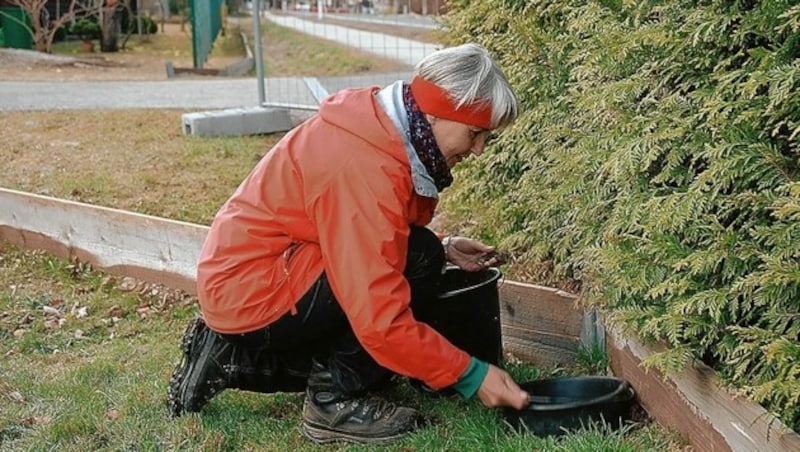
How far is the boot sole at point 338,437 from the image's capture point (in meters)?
2.76

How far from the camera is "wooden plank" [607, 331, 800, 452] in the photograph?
2.05 meters

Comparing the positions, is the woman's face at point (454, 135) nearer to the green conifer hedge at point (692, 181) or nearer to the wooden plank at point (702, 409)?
the green conifer hedge at point (692, 181)

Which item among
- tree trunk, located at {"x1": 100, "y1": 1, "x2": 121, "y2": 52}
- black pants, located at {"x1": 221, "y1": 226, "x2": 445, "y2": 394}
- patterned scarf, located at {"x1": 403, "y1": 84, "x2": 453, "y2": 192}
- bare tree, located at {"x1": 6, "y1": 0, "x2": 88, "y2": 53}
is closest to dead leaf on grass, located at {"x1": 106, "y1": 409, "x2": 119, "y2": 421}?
black pants, located at {"x1": 221, "y1": 226, "x2": 445, "y2": 394}

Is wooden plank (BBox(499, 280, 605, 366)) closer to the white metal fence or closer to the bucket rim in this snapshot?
the bucket rim

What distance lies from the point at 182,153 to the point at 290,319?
4.07 m

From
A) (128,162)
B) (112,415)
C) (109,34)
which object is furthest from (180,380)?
(109,34)

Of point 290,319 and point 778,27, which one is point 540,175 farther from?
point 778,27

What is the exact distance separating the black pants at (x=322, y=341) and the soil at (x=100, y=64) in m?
8.22

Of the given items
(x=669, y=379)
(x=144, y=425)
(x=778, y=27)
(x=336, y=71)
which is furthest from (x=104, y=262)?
(x=336, y=71)

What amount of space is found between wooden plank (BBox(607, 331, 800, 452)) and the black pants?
63 centimetres

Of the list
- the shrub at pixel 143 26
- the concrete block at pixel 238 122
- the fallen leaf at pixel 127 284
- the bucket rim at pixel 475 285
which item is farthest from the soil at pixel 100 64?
the bucket rim at pixel 475 285

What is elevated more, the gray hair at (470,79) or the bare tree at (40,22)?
the gray hair at (470,79)

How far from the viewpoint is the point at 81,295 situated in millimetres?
4289

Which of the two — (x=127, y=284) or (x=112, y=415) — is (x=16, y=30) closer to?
(x=127, y=284)
